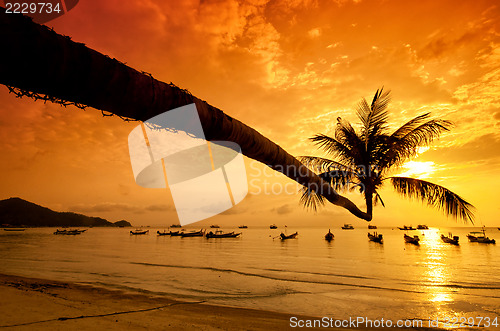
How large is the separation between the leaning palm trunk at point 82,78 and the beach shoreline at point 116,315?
532 centimetres

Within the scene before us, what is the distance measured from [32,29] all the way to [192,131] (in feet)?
2.81

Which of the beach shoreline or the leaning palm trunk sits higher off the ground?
the leaning palm trunk

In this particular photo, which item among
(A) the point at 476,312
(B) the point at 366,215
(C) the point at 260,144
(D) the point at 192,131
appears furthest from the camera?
(A) the point at 476,312

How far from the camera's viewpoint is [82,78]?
113 centimetres

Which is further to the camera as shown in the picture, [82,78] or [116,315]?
[116,315]

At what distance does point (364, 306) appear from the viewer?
8891mm

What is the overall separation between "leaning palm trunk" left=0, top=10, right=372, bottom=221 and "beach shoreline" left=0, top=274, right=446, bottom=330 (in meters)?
5.32

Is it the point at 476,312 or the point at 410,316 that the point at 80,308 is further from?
the point at 476,312

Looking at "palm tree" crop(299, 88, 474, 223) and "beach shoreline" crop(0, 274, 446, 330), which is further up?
"palm tree" crop(299, 88, 474, 223)

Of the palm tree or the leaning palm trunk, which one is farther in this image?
the palm tree

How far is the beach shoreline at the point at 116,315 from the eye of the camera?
5.26 metres

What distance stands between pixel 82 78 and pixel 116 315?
699 cm

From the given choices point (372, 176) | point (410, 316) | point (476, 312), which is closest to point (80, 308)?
point (372, 176)

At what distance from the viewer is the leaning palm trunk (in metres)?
0.95
